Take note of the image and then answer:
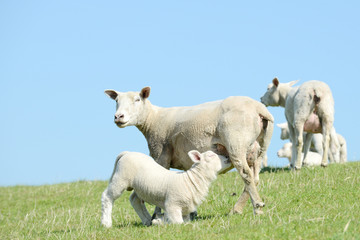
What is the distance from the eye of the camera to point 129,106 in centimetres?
927

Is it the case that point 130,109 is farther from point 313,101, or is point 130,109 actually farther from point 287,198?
point 313,101

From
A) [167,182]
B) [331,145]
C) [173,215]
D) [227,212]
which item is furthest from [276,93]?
[173,215]

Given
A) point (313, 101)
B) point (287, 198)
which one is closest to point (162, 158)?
point (287, 198)

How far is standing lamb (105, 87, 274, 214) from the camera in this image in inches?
Answer: 318

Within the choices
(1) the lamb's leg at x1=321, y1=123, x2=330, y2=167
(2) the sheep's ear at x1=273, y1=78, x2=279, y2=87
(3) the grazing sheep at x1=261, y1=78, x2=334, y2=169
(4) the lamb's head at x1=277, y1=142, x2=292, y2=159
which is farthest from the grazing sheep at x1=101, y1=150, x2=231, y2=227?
(4) the lamb's head at x1=277, y1=142, x2=292, y2=159

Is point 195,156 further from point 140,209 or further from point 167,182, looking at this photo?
point 140,209

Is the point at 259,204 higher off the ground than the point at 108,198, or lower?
higher

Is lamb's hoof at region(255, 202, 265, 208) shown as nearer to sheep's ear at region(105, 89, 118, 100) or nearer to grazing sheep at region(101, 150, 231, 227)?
grazing sheep at region(101, 150, 231, 227)

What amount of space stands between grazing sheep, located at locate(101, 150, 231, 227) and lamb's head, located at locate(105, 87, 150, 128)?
0.79m

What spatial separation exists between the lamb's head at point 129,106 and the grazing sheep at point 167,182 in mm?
786

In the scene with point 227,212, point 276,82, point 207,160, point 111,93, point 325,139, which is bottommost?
point 227,212

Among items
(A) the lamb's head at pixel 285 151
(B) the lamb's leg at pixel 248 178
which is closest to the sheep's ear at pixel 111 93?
(B) the lamb's leg at pixel 248 178

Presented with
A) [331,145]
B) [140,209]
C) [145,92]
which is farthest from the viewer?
[331,145]

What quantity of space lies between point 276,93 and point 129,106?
957 centimetres
